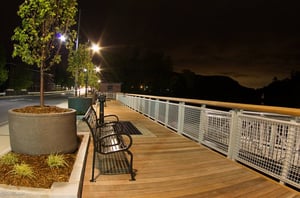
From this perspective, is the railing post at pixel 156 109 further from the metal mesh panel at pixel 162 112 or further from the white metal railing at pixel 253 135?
the white metal railing at pixel 253 135

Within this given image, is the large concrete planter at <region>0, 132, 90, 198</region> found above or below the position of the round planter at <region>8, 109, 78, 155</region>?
below

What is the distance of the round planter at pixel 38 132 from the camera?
3205 mm

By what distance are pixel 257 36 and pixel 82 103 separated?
60.4 m

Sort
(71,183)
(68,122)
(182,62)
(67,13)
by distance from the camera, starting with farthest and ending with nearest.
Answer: (182,62) → (67,13) → (68,122) → (71,183)

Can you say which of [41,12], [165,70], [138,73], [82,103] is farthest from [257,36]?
[41,12]

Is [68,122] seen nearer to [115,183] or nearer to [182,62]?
[115,183]

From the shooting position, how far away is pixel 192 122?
564 centimetres

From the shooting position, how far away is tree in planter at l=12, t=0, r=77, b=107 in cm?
366

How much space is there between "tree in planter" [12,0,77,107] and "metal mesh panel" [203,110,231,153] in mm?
3363

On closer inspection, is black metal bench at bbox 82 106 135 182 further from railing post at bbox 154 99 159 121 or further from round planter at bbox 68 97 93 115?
round planter at bbox 68 97 93 115

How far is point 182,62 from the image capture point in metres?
81.8

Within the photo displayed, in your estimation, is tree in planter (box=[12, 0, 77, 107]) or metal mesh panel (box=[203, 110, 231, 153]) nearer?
tree in planter (box=[12, 0, 77, 107])

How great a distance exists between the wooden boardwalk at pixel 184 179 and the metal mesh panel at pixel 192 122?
0.91m

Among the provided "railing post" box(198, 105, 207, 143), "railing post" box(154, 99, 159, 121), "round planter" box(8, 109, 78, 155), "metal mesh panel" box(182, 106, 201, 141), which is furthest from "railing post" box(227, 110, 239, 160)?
"railing post" box(154, 99, 159, 121)
